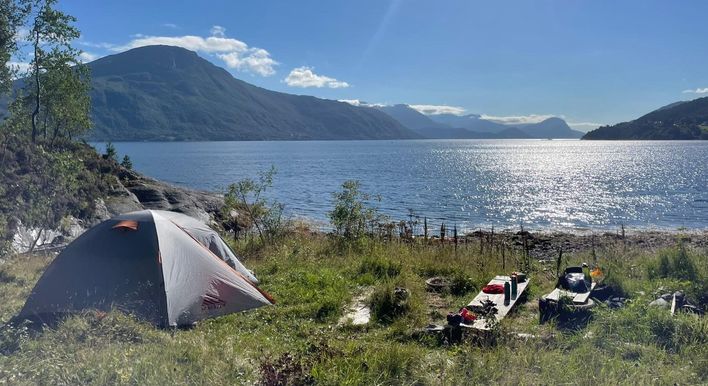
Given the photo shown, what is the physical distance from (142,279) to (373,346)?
471 centimetres

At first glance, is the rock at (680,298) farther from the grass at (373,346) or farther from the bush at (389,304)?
the bush at (389,304)

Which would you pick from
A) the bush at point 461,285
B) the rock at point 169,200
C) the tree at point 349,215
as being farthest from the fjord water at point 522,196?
the bush at point 461,285

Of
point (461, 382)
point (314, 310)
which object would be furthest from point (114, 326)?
point (461, 382)

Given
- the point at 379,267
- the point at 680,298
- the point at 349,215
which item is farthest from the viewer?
the point at 349,215

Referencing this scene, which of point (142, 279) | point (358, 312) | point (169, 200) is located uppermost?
point (142, 279)

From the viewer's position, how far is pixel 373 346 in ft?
21.5

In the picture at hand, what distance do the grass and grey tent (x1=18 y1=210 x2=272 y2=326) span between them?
0.44 meters

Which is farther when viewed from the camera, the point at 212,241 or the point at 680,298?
the point at 212,241

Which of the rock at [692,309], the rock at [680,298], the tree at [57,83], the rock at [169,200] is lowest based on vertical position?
the rock at [169,200]

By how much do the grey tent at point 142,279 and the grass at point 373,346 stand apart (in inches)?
17.4

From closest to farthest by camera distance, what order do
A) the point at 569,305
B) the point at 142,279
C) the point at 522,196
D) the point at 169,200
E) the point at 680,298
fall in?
the point at 569,305
the point at 680,298
the point at 142,279
the point at 169,200
the point at 522,196

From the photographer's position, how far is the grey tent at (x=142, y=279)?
8.47m

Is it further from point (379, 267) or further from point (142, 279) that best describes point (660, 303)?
point (142, 279)

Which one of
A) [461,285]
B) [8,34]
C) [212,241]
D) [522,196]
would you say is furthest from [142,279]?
[522,196]
